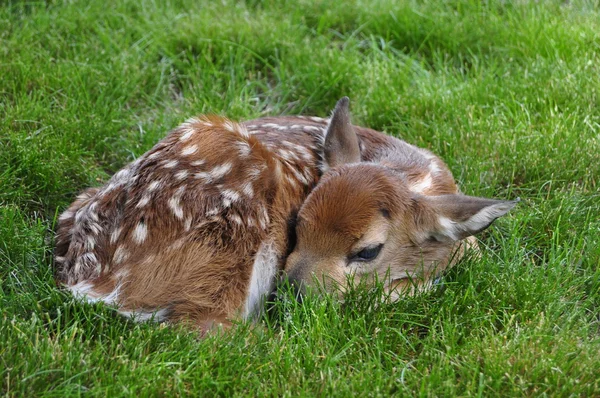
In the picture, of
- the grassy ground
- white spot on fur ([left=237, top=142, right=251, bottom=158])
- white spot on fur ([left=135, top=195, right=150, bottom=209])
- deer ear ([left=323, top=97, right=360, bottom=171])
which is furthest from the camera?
deer ear ([left=323, top=97, right=360, bottom=171])

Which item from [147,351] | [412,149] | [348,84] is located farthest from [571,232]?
[147,351]

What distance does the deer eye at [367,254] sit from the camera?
176 inches

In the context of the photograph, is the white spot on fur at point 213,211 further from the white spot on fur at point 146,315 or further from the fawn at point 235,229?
the white spot on fur at point 146,315

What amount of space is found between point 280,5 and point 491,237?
11.1 ft

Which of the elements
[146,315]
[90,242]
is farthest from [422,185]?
[90,242]

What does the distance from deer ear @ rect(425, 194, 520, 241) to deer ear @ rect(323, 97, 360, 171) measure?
568 mm

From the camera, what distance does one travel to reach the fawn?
431cm

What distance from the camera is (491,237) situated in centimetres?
518

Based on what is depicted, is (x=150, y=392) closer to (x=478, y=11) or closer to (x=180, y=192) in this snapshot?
(x=180, y=192)

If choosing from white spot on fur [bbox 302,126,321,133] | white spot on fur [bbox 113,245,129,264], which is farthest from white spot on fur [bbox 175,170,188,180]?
white spot on fur [bbox 302,126,321,133]

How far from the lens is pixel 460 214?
179 inches

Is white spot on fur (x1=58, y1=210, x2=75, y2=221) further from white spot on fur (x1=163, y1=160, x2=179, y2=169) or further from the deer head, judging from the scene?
the deer head

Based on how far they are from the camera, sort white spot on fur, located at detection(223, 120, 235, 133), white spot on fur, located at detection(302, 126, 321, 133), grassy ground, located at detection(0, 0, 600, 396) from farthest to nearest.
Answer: white spot on fur, located at detection(302, 126, 321, 133)
white spot on fur, located at detection(223, 120, 235, 133)
grassy ground, located at detection(0, 0, 600, 396)

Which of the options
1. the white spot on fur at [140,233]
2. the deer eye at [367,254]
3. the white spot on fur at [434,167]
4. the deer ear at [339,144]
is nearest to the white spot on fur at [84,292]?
the white spot on fur at [140,233]
